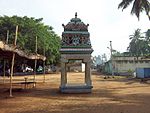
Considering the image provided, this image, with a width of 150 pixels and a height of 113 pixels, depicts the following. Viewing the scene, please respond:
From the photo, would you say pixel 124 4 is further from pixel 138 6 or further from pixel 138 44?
pixel 138 44

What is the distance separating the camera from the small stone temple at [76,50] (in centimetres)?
2273

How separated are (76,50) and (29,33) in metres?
34.5

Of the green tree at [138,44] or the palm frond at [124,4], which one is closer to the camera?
the palm frond at [124,4]

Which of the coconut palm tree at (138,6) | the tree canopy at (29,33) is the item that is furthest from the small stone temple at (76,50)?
the tree canopy at (29,33)

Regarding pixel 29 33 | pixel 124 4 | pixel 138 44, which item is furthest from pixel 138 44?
pixel 124 4

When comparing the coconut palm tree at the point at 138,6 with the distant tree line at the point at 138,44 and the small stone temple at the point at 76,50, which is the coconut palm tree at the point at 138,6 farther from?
the distant tree line at the point at 138,44

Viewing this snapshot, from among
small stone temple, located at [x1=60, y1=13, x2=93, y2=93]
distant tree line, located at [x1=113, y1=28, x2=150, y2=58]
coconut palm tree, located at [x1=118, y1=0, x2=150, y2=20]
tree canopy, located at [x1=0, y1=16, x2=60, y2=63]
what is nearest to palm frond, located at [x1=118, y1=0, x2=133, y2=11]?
coconut palm tree, located at [x1=118, y1=0, x2=150, y2=20]

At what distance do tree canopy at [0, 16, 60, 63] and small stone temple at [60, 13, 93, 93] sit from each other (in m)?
27.7

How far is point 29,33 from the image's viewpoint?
5625 cm

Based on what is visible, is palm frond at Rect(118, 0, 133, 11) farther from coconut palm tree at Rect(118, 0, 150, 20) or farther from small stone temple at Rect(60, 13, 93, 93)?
small stone temple at Rect(60, 13, 93, 93)

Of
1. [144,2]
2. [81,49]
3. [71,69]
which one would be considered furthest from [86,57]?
[71,69]

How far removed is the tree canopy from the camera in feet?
174

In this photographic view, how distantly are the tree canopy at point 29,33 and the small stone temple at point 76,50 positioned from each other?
27748 mm

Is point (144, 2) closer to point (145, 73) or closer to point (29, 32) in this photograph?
point (145, 73)
